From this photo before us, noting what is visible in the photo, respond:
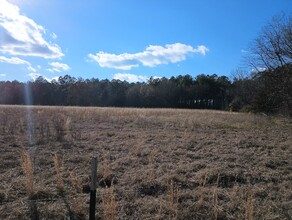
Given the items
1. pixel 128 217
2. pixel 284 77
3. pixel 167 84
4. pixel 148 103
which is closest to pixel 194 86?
pixel 167 84

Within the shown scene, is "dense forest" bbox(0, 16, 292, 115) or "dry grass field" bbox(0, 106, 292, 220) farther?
"dense forest" bbox(0, 16, 292, 115)

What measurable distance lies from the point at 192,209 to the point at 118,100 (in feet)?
317

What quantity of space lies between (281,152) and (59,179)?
740 centimetres

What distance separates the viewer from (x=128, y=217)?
5.11 meters

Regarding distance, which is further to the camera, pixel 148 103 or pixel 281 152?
pixel 148 103

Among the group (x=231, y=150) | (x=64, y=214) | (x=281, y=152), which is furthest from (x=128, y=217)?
(x=281, y=152)

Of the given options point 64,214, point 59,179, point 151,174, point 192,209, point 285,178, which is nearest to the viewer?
point 64,214

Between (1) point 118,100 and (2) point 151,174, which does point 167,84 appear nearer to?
(1) point 118,100

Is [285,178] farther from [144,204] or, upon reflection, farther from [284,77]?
[284,77]

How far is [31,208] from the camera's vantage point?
5137 millimetres

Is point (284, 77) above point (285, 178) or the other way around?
above

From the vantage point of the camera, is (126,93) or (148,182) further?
(126,93)

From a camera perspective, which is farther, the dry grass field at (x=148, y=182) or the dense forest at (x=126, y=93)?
the dense forest at (x=126, y=93)

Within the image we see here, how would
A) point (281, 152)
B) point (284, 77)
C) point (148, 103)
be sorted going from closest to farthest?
1. point (281, 152)
2. point (284, 77)
3. point (148, 103)
